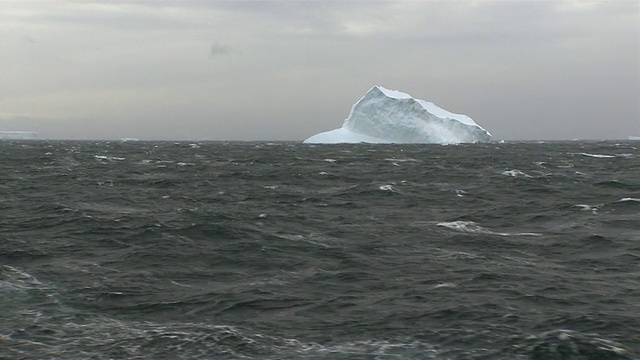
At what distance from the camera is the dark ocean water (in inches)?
348

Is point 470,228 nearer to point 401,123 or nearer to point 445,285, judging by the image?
point 445,285

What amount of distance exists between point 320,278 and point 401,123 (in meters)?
93.2

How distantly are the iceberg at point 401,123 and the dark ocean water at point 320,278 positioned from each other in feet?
250

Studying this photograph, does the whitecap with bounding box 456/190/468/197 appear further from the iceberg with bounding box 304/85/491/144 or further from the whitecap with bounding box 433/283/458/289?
the iceberg with bounding box 304/85/491/144

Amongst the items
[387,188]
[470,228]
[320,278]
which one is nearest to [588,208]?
[470,228]

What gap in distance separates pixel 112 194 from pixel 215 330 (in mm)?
20061

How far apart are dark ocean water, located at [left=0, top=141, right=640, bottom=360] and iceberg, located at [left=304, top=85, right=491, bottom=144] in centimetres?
7633

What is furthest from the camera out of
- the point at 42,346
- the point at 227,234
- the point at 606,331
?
the point at 227,234

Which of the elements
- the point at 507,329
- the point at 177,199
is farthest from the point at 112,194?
the point at 507,329

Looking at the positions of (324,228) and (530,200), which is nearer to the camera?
(324,228)

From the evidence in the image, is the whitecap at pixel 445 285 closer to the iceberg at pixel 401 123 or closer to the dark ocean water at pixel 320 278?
the dark ocean water at pixel 320 278

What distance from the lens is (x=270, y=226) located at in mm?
19078

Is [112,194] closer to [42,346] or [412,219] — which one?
[412,219]

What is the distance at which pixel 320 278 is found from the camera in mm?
12711
